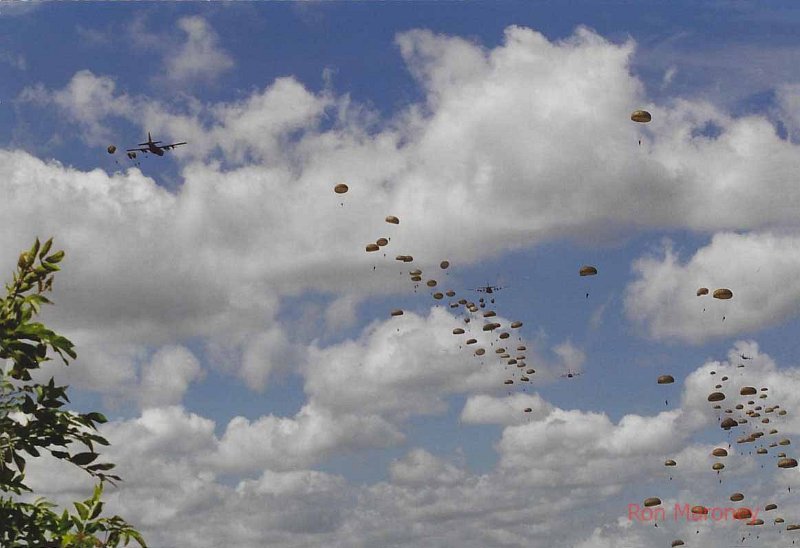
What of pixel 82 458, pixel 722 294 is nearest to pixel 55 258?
pixel 82 458

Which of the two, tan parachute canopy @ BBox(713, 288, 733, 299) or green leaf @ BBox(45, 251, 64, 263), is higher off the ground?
tan parachute canopy @ BBox(713, 288, 733, 299)

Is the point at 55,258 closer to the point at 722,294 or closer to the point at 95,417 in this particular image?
the point at 95,417

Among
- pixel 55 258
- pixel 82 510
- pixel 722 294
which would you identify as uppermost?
pixel 722 294

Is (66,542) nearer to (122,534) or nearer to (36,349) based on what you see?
(122,534)

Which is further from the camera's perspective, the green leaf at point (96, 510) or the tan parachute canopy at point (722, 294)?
the tan parachute canopy at point (722, 294)

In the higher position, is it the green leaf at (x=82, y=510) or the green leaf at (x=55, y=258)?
the green leaf at (x=55, y=258)

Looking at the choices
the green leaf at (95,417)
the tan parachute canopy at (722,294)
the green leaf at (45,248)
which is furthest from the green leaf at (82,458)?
the tan parachute canopy at (722,294)

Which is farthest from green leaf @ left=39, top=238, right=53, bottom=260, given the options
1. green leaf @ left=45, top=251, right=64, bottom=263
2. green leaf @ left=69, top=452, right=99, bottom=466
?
green leaf @ left=69, top=452, right=99, bottom=466

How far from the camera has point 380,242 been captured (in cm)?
14050

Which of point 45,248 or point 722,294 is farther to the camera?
point 722,294

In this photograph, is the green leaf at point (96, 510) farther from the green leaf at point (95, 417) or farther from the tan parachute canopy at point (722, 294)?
the tan parachute canopy at point (722, 294)

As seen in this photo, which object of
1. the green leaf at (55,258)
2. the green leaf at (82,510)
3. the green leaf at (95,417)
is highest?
the green leaf at (55,258)

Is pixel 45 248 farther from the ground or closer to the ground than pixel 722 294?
closer to the ground

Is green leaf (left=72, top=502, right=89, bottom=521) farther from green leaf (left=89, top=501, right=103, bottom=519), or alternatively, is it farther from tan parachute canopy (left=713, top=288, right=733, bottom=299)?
tan parachute canopy (left=713, top=288, right=733, bottom=299)
